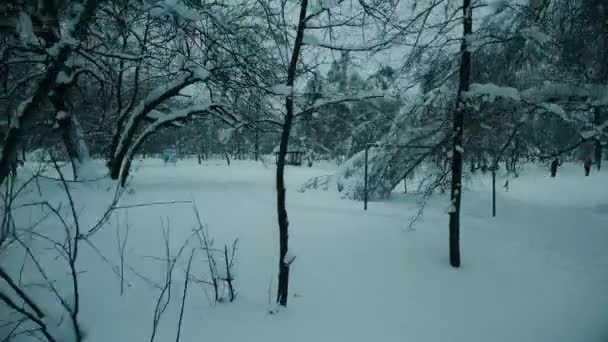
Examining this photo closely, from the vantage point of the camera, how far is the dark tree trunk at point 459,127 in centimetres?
503

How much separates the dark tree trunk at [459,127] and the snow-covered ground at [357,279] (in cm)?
45

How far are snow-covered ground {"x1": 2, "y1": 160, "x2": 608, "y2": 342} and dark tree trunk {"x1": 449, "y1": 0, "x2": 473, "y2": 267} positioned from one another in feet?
1.48

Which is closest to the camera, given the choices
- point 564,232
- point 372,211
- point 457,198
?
point 457,198

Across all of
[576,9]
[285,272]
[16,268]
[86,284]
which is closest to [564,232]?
[576,9]

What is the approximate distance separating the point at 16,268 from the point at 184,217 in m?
2.85

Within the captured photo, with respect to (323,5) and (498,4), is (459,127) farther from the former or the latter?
(323,5)

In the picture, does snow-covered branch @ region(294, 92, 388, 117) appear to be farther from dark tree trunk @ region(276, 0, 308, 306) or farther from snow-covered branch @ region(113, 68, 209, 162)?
snow-covered branch @ region(113, 68, 209, 162)

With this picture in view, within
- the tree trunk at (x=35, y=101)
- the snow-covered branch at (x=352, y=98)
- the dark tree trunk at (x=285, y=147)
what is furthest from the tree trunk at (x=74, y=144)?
the snow-covered branch at (x=352, y=98)

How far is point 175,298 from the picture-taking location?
12.2ft

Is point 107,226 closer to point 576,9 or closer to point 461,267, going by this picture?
point 461,267

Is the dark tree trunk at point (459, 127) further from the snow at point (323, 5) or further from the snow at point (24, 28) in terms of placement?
the snow at point (24, 28)

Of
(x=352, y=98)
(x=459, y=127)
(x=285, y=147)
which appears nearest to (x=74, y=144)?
(x=285, y=147)

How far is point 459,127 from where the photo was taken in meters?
5.25

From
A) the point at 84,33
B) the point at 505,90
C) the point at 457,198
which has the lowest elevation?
the point at 457,198
